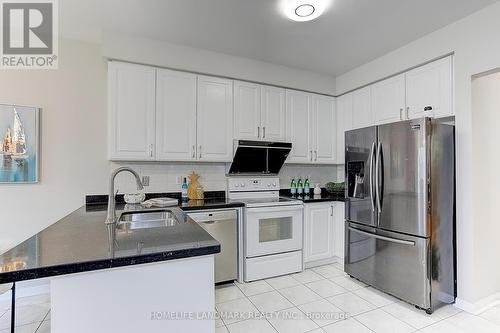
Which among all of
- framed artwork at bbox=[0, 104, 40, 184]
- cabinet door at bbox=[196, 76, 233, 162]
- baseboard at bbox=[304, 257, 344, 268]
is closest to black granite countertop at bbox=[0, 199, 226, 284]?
framed artwork at bbox=[0, 104, 40, 184]

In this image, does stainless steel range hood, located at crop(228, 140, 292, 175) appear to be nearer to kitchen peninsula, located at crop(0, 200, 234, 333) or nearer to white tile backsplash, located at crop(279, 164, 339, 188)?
white tile backsplash, located at crop(279, 164, 339, 188)

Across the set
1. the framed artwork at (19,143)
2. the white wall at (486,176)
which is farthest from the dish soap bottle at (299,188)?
the framed artwork at (19,143)

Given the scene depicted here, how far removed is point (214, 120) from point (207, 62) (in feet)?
2.17

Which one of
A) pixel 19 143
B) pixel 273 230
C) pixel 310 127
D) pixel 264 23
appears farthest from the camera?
pixel 310 127

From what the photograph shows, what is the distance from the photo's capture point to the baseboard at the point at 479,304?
2.20 m

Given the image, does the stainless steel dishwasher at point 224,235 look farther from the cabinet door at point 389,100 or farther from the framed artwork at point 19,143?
the cabinet door at point 389,100

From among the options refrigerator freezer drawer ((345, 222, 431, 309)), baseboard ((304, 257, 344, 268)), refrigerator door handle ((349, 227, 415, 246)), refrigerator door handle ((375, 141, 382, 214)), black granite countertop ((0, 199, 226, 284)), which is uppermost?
refrigerator door handle ((375, 141, 382, 214))

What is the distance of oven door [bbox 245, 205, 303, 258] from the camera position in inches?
111

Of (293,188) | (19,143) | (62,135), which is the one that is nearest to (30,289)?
(19,143)

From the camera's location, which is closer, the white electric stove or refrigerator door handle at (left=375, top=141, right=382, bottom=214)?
refrigerator door handle at (left=375, top=141, right=382, bottom=214)

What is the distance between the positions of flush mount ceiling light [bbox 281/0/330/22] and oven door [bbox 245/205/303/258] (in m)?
1.89

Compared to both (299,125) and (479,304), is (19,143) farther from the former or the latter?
(479,304)

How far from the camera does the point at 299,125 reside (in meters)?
3.54

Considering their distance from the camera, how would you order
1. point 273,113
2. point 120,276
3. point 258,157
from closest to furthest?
point 120,276, point 258,157, point 273,113
